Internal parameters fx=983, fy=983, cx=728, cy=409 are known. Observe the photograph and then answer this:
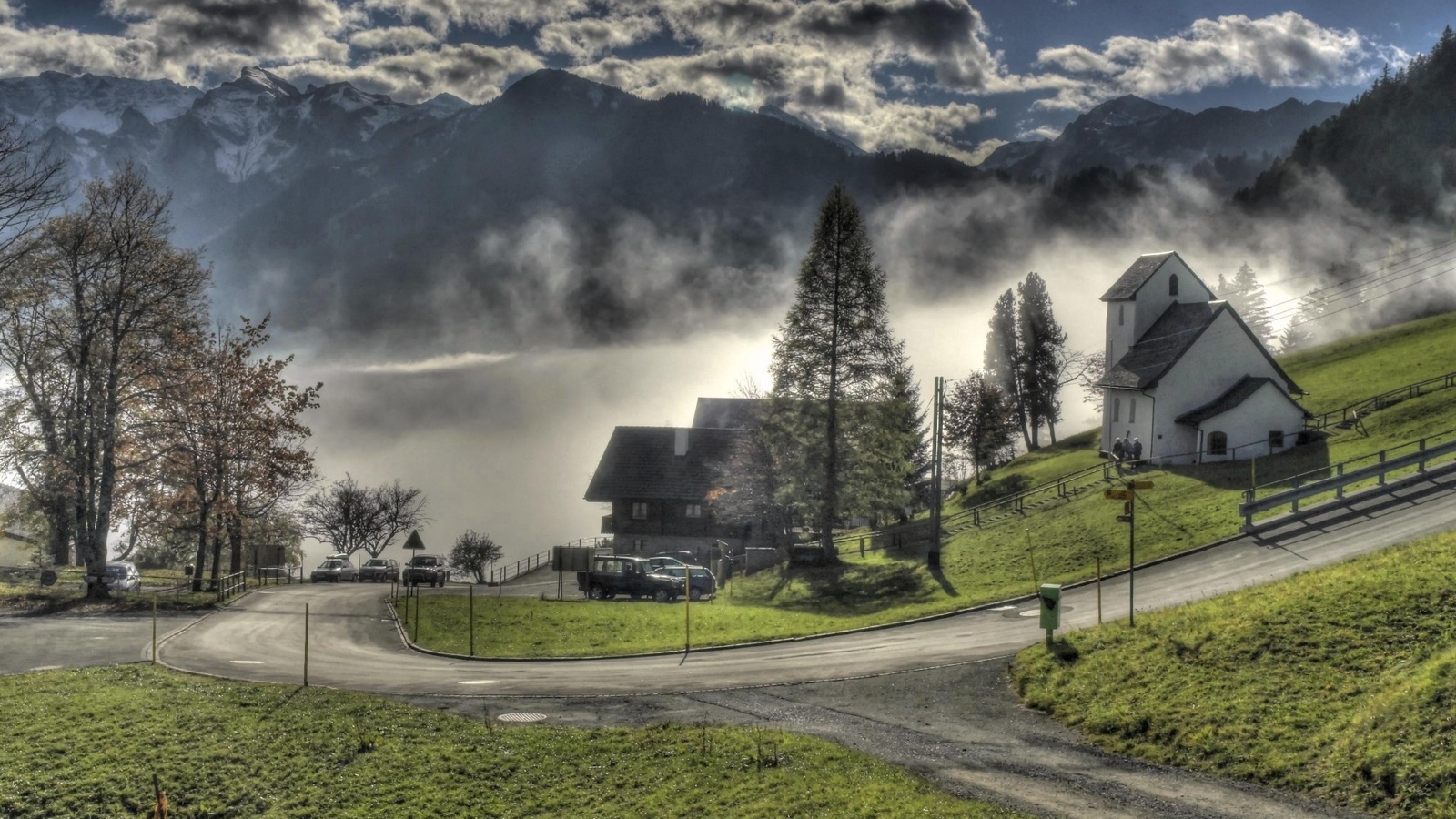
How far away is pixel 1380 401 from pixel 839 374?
29479mm

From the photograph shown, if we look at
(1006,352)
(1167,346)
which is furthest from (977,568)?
(1006,352)

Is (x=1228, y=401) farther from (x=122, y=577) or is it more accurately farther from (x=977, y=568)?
(x=122, y=577)

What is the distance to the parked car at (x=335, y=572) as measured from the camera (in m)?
62.6

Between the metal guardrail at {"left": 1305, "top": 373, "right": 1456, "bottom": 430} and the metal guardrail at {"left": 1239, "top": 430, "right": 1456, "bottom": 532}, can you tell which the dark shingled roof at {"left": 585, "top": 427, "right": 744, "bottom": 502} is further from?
the metal guardrail at {"left": 1239, "top": 430, "right": 1456, "bottom": 532}

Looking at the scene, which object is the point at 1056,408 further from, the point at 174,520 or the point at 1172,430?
the point at 174,520

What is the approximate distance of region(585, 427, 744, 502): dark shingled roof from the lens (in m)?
70.0

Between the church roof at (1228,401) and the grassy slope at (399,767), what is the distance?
127ft

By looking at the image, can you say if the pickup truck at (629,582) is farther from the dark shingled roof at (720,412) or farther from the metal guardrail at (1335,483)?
the dark shingled roof at (720,412)

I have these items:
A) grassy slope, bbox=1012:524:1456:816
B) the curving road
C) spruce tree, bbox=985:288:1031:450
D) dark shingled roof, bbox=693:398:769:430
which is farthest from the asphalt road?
spruce tree, bbox=985:288:1031:450

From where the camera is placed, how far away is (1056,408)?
98.6 meters

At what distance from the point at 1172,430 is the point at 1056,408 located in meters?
48.4

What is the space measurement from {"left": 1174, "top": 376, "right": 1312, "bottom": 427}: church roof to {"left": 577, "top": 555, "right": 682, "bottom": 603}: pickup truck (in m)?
27.5

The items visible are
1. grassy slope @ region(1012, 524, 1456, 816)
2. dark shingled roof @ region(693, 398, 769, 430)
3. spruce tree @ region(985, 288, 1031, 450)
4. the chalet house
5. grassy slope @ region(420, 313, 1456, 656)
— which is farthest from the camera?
spruce tree @ region(985, 288, 1031, 450)

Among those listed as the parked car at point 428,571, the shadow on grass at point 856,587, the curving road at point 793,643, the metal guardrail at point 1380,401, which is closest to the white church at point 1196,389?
the metal guardrail at point 1380,401
